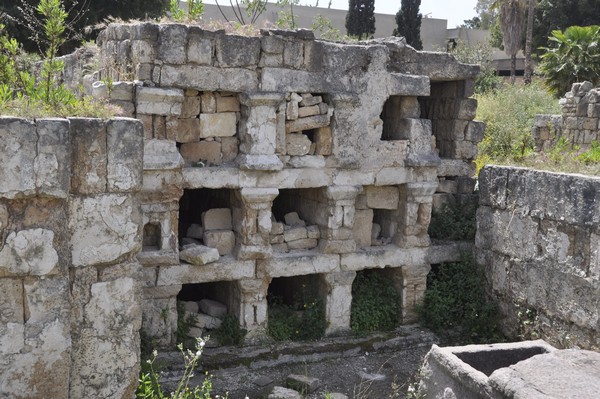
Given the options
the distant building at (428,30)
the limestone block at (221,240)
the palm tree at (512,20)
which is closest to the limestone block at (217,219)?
the limestone block at (221,240)

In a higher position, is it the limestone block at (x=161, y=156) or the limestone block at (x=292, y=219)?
the limestone block at (x=161, y=156)

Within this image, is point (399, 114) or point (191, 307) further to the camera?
point (399, 114)

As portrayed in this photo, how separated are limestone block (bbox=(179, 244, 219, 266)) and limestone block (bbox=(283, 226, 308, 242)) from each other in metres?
1.00

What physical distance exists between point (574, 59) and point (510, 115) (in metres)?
1.96

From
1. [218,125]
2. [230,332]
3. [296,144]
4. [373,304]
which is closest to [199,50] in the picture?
[218,125]

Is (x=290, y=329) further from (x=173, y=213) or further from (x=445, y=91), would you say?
(x=445, y=91)

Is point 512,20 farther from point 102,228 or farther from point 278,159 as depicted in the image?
point 102,228

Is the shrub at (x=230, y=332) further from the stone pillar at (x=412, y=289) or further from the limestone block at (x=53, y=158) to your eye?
the limestone block at (x=53, y=158)

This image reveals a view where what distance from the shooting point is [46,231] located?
5.01 meters

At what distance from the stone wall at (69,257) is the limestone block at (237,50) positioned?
2.30m

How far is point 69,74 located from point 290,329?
5.00 meters

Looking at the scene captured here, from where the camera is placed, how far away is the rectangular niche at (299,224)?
823cm

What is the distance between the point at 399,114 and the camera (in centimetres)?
872

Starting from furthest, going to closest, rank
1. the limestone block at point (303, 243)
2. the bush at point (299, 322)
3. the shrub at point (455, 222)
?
the shrub at point (455, 222)
the limestone block at point (303, 243)
the bush at point (299, 322)
